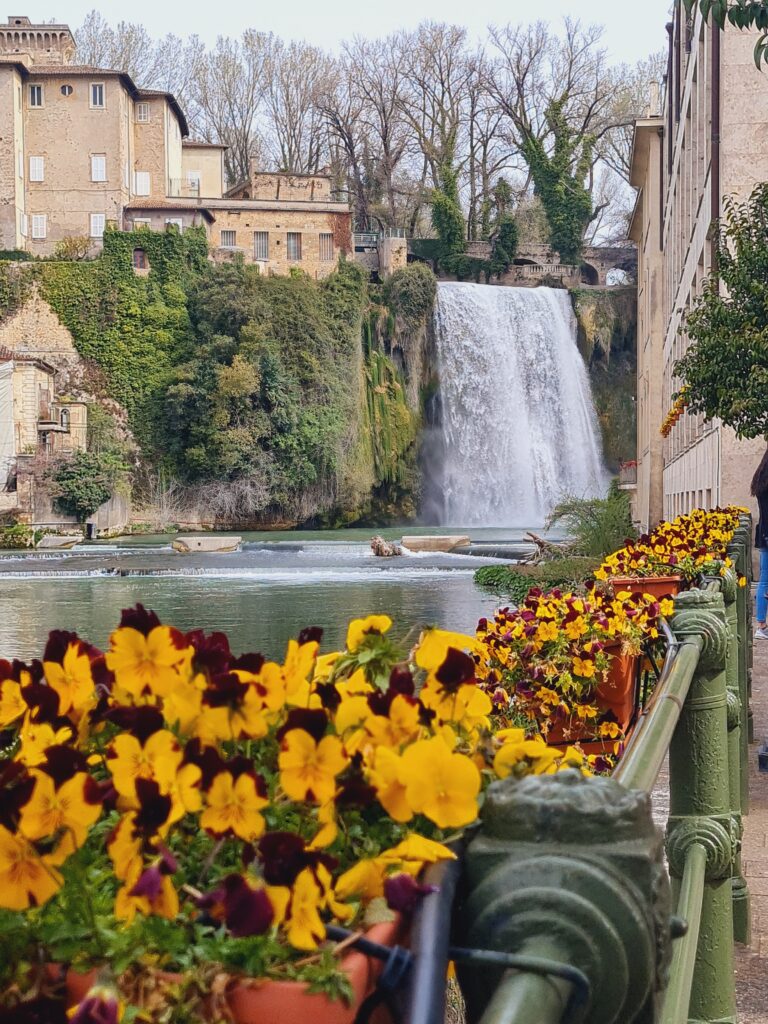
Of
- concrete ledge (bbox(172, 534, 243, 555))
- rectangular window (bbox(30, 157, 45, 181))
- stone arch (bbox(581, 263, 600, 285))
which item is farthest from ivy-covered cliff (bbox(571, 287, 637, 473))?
concrete ledge (bbox(172, 534, 243, 555))

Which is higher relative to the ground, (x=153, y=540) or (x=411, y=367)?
(x=411, y=367)

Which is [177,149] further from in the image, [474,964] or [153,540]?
[474,964]

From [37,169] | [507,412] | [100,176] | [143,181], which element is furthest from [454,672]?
[143,181]

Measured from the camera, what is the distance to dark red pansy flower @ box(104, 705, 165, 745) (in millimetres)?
1123

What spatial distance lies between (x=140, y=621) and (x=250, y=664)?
0.12 metres

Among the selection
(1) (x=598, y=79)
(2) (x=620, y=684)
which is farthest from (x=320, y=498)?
(2) (x=620, y=684)

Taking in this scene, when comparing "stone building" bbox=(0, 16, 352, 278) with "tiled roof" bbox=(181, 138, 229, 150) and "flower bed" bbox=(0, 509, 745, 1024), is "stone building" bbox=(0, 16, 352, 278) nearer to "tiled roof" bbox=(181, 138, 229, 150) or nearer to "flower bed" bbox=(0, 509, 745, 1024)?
"tiled roof" bbox=(181, 138, 229, 150)

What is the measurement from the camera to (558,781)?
1.11m

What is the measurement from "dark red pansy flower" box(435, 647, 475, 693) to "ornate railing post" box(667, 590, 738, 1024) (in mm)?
1182

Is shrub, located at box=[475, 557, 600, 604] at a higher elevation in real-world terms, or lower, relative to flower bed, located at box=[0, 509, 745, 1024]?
lower

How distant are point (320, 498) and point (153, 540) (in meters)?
9.21

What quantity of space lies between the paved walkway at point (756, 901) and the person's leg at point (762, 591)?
12.5 ft

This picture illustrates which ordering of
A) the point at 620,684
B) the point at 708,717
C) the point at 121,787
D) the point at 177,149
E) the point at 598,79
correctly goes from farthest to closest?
the point at 598,79 < the point at 177,149 < the point at 620,684 < the point at 708,717 < the point at 121,787

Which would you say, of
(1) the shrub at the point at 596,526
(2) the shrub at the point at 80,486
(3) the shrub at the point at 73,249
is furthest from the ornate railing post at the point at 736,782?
(3) the shrub at the point at 73,249
